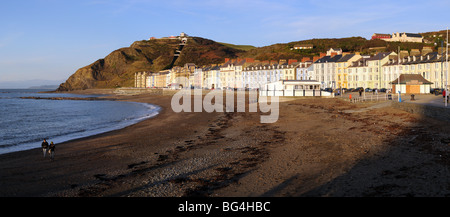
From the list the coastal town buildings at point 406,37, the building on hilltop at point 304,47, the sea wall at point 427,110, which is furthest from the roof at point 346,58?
the coastal town buildings at point 406,37

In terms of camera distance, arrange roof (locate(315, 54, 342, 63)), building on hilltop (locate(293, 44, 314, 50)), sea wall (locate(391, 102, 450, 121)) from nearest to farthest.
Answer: sea wall (locate(391, 102, 450, 121)), roof (locate(315, 54, 342, 63)), building on hilltop (locate(293, 44, 314, 50))

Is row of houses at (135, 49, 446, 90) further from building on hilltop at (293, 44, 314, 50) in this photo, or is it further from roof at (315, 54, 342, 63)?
building on hilltop at (293, 44, 314, 50)

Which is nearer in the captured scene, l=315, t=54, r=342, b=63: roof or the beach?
the beach

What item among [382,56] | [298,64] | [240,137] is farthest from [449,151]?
[298,64]

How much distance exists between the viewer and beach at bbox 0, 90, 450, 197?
9.06 metres

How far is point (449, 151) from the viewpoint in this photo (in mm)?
12180

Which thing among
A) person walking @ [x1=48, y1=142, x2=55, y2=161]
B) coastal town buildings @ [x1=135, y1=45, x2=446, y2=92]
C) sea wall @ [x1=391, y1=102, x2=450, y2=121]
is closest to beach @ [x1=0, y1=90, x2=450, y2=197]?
person walking @ [x1=48, y1=142, x2=55, y2=161]

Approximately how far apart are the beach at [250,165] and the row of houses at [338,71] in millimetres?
36247

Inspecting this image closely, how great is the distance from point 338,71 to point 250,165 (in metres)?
73.0

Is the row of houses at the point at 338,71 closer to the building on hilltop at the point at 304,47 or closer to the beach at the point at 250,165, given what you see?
the beach at the point at 250,165

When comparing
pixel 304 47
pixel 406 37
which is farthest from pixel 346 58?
pixel 406 37

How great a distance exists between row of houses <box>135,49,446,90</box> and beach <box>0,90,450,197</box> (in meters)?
36.2
